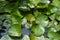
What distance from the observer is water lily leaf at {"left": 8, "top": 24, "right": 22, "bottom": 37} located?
1.21m

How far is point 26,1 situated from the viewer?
1.28 m

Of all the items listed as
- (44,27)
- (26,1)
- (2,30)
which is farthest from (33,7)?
(2,30)

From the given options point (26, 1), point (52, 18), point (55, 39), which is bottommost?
point (55, 39)

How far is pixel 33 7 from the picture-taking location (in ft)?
4.15

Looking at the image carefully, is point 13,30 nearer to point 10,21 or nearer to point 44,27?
point 10,21

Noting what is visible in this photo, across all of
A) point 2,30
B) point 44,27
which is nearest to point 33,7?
point 44,27

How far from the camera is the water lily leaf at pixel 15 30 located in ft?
3.95

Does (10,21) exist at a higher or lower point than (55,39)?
higher

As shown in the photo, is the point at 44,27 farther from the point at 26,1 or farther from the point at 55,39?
the point at 26,1

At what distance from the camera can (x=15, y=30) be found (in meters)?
1.22

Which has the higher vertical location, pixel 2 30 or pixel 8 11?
pixel 8 11

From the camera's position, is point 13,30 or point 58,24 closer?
point 13,30

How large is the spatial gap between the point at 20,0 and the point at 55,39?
1.34ft

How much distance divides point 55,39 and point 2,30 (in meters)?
0.41
